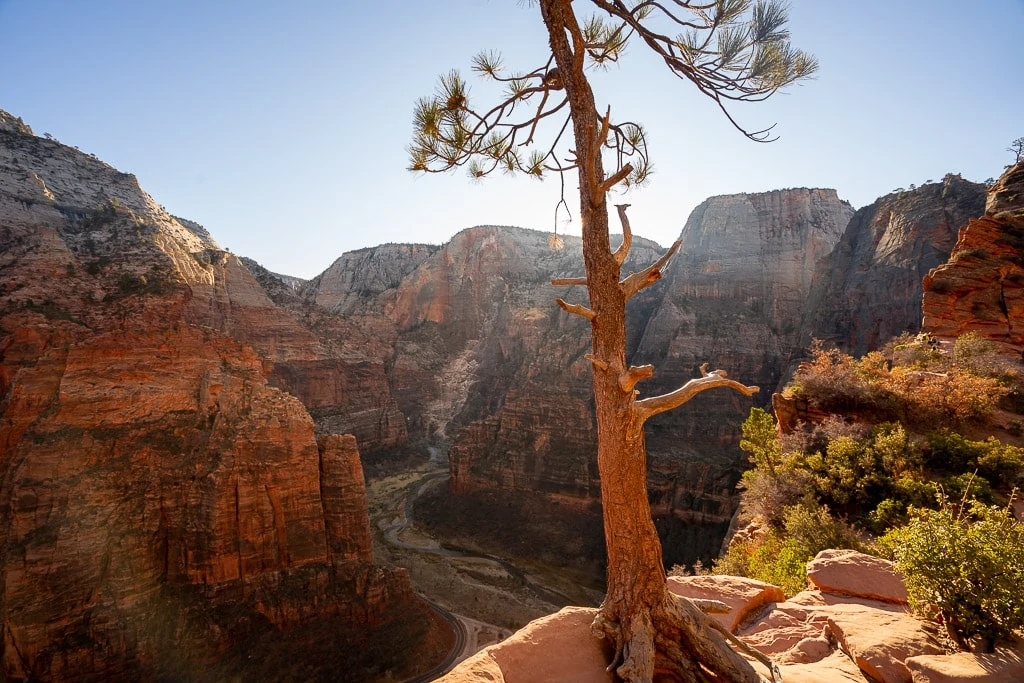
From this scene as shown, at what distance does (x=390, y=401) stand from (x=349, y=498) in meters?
37.1

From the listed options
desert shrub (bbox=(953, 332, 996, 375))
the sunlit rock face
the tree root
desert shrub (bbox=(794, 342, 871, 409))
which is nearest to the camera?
the tree root

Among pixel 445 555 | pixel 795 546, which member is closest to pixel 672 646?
pixel 795 546

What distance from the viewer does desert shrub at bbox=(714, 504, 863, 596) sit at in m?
7.99

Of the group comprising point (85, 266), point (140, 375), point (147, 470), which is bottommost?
point (147, 470)

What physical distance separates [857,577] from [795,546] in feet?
10.2

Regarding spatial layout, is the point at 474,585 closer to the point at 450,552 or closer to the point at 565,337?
the point at 450,552

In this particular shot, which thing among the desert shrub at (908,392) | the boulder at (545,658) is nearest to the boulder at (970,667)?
the boulder at (545,658)

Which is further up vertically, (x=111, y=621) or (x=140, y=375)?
(x=140, y=375)

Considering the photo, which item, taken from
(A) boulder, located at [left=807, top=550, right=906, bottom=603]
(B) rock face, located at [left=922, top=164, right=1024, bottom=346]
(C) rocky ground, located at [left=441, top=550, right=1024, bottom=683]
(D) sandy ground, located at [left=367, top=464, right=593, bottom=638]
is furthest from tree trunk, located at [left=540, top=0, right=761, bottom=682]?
(B) rock face, located at [left=922, top=164, right=1024, bottom=346]

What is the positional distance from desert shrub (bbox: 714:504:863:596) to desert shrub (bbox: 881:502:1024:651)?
3.28m

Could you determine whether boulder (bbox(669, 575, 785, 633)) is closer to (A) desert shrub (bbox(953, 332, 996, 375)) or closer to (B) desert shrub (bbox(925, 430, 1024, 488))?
(B) desert shrub (bbox(925, 430, 1024, 488))

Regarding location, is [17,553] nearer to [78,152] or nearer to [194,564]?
[194,564]

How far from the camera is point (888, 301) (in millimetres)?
34781

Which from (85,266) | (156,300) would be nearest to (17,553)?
(156,300)
